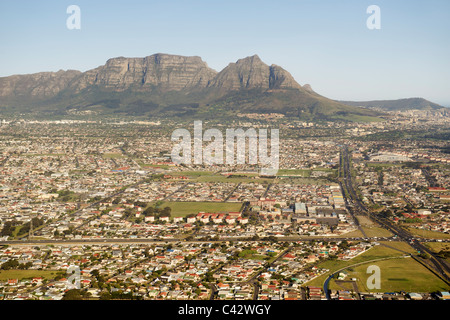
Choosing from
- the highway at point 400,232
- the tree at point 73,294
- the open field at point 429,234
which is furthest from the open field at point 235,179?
the tree at point 73,294

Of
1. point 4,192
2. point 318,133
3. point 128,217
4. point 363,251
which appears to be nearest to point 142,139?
point 318,133

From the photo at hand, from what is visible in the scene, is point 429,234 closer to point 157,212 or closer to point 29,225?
Result: point 157,212

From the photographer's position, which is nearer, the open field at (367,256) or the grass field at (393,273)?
the grass field at (393,273)

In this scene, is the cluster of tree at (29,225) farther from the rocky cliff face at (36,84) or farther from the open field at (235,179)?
the rocky cliff face at (36,84)

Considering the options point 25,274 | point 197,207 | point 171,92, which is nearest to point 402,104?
point 171,92

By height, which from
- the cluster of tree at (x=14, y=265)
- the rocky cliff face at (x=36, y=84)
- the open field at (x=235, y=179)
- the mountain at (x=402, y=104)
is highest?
the rocky cliff face at (x=36, y=84)

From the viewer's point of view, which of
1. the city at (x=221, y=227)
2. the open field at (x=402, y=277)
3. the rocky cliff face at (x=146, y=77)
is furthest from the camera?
the rocky cliff face at (x=146, y=77)
